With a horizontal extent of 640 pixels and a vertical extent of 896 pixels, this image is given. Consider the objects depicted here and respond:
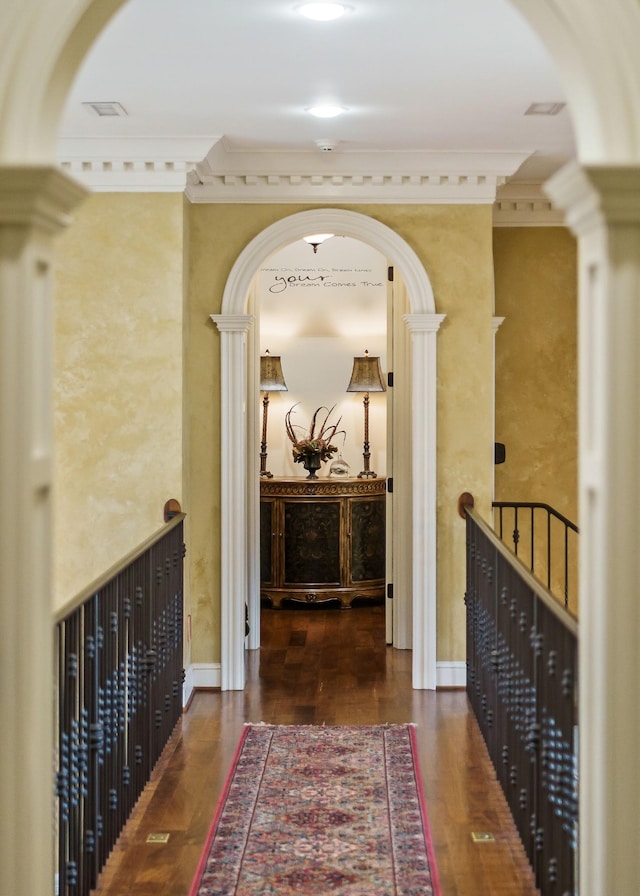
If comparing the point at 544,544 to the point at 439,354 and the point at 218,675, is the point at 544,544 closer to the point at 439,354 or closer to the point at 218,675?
the point at 439,354

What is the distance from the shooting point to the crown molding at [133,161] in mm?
5246

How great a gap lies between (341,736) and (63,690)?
7.73 ft

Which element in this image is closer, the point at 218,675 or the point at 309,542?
the point at 218,675

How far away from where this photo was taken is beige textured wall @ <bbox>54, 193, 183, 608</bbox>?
17.8 ft

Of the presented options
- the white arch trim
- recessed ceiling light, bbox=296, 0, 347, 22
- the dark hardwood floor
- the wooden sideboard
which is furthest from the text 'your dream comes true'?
recessed ceiling light, bbox=296, 0, 347, 22

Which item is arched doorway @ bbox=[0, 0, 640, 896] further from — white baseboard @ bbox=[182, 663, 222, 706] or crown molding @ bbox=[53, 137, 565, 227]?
white baseboard @ bbox=[182, 663, 222, 706]

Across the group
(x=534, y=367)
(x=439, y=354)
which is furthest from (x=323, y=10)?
(x=534, y=367)

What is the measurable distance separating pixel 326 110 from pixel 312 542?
4.09 metres

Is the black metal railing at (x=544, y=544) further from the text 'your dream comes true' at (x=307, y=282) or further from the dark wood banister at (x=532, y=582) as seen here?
the text 'your dream comes true' at (x=307, y=282)

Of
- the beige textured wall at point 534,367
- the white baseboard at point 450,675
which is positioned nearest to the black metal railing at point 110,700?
the white baseboard at point 450,675

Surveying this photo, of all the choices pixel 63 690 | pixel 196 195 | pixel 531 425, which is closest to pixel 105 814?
pixel 63 690

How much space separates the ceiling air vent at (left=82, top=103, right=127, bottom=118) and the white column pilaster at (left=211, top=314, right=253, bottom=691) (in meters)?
1.28

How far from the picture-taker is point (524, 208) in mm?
6605

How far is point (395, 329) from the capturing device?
6969mm
